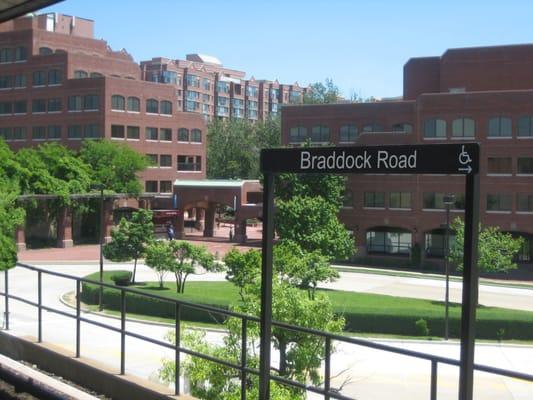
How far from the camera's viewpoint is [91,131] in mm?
77188

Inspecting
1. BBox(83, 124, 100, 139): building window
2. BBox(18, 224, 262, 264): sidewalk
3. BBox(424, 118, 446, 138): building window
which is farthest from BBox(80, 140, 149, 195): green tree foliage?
BBox(424, 118, 446, 138): building window

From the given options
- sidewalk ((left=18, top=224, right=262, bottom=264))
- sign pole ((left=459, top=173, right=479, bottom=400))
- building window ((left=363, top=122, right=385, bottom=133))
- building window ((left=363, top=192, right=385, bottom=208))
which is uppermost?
building window ((left=363, top=122, right=385, bottom=133))

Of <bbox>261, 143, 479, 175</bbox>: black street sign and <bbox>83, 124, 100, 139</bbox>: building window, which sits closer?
<bbox>261, 143, 479, 175</bbox>: black street sign

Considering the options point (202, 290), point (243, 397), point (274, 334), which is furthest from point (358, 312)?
point (243, 397)

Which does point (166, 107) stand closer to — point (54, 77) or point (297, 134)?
point (54, 77)

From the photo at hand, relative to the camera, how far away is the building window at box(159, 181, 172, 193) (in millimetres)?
82175

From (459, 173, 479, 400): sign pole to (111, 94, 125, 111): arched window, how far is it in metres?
74.8

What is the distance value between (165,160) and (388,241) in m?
31.3

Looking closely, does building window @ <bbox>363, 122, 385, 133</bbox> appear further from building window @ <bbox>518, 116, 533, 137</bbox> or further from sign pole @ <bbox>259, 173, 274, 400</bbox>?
sign pole @ <bbox>259, 173, 274, 400</bbox>

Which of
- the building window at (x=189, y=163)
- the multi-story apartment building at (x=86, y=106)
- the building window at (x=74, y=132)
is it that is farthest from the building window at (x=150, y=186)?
the building window at (x=74, y=132)

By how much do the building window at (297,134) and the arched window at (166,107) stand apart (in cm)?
1863

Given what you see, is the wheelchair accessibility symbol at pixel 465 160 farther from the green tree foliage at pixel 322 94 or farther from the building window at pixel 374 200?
the green tree foliage at pixel 322 94

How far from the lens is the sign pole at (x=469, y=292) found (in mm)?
4680

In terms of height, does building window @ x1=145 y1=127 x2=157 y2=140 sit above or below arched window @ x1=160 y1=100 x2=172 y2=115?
below
